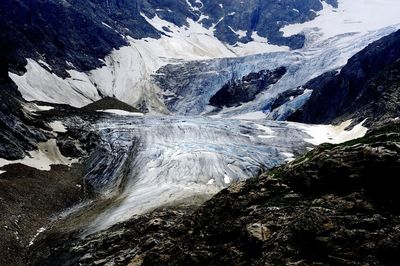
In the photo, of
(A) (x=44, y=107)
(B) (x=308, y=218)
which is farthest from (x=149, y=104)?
(B) (x=308, y=218)

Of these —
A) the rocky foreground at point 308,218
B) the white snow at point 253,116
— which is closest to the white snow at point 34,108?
the rocky foreground at point 308,218

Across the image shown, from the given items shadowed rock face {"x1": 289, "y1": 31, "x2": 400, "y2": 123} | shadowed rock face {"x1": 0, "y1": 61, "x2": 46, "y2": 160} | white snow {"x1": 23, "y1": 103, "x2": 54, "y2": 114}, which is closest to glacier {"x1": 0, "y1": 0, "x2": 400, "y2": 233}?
shadowed rock face {"x1": 0, "y1": 61, "x2": 46, "y2": 160}

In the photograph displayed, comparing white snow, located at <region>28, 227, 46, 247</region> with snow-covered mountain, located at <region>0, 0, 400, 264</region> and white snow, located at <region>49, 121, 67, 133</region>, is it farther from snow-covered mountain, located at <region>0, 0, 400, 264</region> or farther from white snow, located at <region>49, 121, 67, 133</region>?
white snow, located at <region>49, 121, 67, 133</region>

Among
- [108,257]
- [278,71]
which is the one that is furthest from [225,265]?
[278,71]

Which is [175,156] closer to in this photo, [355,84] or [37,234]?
[37,234]

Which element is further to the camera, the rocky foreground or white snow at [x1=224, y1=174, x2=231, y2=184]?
white snow at [x1=224, y1=174, x2=231, y2=184]

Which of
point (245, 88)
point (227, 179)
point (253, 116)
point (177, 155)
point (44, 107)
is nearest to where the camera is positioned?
point (227, 179)

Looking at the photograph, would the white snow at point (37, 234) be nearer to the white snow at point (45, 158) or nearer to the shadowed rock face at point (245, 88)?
the white snow at point (45, 158)

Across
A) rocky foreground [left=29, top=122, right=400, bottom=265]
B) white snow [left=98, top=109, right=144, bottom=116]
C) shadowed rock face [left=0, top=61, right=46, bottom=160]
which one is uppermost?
shadowed rock face [left=0, top=61, right=46, bottom=160]
